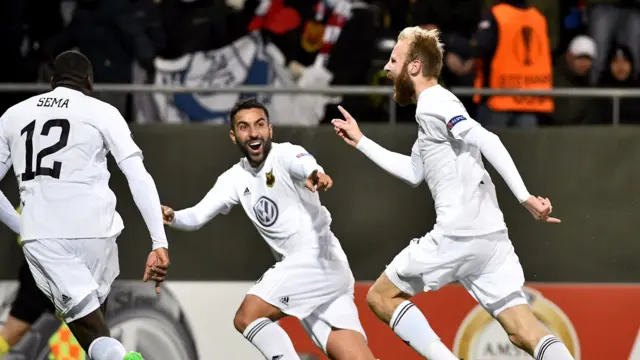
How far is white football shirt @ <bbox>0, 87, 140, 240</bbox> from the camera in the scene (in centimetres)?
811

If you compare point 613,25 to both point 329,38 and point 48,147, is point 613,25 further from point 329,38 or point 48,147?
point 48,147

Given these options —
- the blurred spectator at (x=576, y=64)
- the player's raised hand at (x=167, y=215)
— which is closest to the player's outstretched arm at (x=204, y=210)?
the player's raised hand at (x=167, y=215)

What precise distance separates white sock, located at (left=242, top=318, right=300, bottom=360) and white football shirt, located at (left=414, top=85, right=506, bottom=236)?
120 centimetres

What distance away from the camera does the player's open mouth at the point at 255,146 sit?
8945 millimetres

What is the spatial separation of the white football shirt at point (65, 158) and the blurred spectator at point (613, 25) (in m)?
5.03

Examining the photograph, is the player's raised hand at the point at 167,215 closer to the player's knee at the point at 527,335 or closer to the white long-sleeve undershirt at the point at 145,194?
the white long-sleeve undershirt at the point at 145,194

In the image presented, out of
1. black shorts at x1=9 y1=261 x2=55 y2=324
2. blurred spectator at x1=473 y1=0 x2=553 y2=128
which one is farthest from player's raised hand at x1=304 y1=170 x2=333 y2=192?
blurred spectator at x1=473 y1=0 x2=553 y2=128

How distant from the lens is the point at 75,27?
1122cm

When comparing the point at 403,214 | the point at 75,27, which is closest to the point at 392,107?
→ the point at 403,214

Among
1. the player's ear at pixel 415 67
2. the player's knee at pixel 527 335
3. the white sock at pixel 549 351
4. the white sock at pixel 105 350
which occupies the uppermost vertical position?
the player's ear at pixel 415 67

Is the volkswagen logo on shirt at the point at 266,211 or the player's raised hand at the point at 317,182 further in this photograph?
the volkswagen logo on shirt at the point at 266,211

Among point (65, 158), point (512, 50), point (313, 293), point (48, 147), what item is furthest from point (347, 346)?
point (512, 50)

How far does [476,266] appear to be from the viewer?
27.9 ft

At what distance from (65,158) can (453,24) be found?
4.40m
